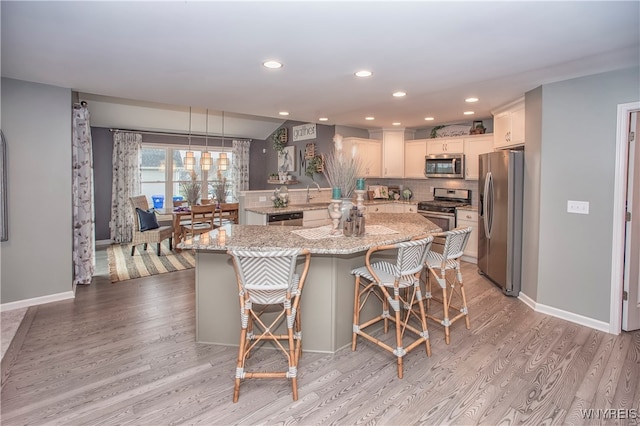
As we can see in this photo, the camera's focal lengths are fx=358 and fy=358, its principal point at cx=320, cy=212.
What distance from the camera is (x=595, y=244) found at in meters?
3.38

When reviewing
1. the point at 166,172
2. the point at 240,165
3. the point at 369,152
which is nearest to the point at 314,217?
the point at 369,152

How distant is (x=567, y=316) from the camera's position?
356cm

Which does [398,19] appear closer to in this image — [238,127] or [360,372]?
[360,372]

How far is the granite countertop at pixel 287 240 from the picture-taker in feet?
8.41

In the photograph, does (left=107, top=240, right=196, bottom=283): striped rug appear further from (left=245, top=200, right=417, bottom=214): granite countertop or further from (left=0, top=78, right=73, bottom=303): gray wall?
(left=245, top=200, right=417, bottom=214): granite countertop

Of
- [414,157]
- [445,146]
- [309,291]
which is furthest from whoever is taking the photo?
[414,157]

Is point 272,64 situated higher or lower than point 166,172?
higher

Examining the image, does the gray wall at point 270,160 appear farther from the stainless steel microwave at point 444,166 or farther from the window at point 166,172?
the stainless steel microwave at point 444,166

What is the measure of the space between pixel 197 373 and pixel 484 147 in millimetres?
5198

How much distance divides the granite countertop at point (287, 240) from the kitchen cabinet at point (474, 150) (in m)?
2.79

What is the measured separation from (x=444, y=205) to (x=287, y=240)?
393 centimetres

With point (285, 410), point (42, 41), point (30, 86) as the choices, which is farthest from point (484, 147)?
point (30, 86)

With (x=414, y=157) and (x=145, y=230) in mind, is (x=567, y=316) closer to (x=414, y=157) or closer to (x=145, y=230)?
(x=414, y=157)

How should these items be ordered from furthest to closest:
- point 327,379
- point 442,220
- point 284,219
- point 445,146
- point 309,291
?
point 445,146 → point 442,220 → point 284,219 → point 309,291 → point 327,379
